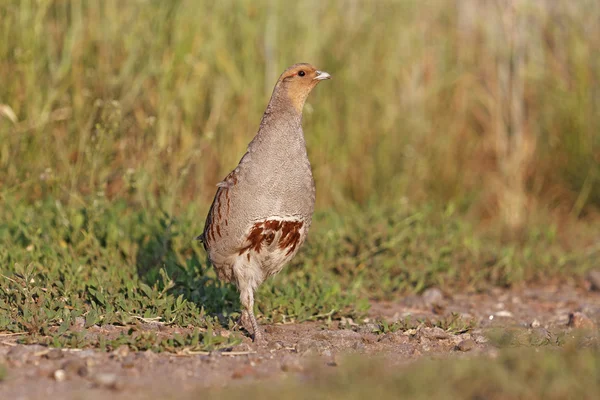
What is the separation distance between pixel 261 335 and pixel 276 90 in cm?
140

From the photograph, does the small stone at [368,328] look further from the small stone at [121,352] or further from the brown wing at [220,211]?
the small stone at [121,352]

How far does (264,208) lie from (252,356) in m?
0.86

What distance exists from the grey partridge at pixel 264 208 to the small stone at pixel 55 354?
1075 mm

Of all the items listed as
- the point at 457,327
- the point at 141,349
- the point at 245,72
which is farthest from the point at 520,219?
the point at 141,349

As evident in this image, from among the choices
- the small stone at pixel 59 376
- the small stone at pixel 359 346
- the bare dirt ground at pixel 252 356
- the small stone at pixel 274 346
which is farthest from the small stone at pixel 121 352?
the small stone at pixel 359 346

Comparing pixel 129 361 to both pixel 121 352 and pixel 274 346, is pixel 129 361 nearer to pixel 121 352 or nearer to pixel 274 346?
pixel 121 352

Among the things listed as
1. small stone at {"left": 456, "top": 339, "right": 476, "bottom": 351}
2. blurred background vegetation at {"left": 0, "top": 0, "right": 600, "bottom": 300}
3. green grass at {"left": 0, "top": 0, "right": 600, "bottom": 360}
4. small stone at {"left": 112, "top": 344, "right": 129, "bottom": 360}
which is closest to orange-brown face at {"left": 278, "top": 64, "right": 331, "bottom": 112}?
green grass at {"left": 0, "top": 0, "right": 600, "bottom": 360}

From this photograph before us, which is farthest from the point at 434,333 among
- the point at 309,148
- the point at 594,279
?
the point at 309,148

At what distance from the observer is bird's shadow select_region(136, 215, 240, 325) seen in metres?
5.32

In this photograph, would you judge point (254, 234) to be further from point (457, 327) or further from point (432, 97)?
point (432, 97)

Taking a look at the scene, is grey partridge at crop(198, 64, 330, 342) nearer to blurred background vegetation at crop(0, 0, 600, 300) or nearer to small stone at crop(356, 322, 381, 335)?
small stone at crop(356, 322, 381, 335)

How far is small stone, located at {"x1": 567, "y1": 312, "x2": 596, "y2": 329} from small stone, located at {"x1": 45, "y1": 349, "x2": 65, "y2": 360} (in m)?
3.08

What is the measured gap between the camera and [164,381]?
3713mm

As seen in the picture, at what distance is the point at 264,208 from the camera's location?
4.71 metres
